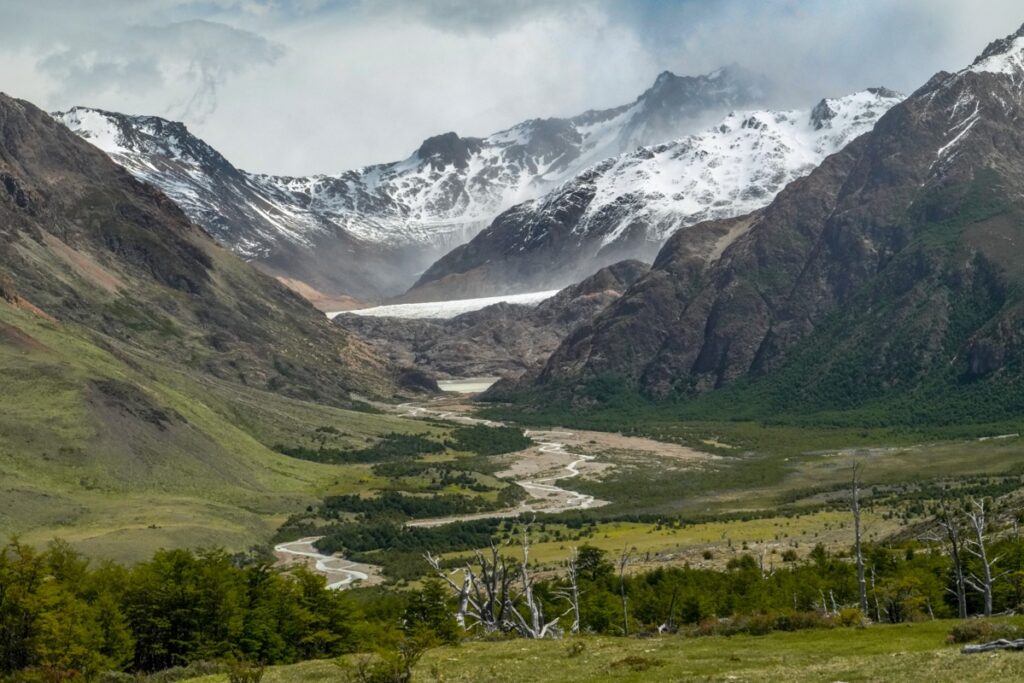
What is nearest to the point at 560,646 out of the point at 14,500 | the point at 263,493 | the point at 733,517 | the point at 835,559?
the point at 835,559

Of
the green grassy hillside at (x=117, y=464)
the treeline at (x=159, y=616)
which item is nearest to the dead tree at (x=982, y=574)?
the treeline at (x=159, y=616)

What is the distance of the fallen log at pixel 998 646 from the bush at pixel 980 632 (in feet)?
10.2

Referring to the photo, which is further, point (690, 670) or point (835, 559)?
point (835, 559)

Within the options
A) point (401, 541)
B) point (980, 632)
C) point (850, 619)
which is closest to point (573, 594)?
point (850, 619)

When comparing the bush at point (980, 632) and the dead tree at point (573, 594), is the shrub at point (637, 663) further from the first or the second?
the dead tree at point (573, 594)

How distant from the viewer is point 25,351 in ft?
525

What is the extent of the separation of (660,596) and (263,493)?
9573 cm

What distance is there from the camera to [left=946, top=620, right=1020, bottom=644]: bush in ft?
128

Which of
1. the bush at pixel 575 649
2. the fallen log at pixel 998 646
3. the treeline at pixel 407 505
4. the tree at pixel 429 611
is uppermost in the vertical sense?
the treeline at pixel 407 505

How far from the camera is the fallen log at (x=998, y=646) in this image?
35375 mm

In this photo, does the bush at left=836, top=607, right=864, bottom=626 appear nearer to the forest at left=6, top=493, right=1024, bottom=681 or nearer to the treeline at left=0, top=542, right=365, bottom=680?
the forest at left=6, top=493, right=1024, bottom=681

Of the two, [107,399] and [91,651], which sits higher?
[107,399]

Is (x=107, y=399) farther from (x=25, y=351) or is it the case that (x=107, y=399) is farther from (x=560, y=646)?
(x=560, y=646)

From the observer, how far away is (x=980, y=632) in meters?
39.6
